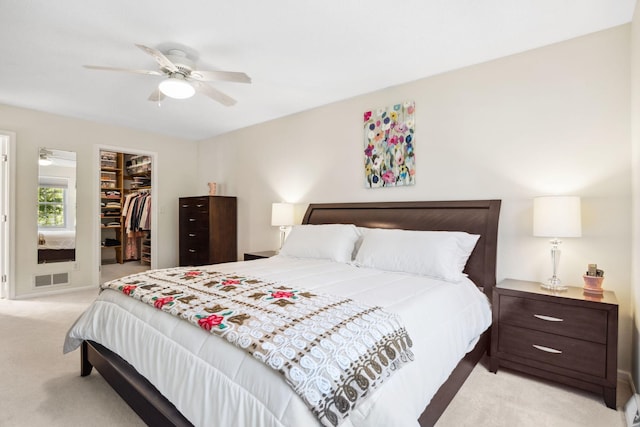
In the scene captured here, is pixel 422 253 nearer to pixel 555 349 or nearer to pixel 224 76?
pixel 555 349

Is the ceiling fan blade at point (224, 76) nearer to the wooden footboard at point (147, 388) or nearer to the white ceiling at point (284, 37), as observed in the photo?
the white ceiling at point (284, 37)

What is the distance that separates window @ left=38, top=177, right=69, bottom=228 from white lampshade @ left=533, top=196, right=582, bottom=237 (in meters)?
5.43

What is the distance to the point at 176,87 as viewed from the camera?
2496mm

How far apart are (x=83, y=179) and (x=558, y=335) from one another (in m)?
5.59

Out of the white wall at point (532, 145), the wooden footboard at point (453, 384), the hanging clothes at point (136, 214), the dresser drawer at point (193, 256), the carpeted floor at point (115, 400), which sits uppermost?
the white wall at point (532, 145)

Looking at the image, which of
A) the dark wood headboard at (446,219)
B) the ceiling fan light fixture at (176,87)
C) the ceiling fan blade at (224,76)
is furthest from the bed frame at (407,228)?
the ceiling fan light fixture at (176,87)

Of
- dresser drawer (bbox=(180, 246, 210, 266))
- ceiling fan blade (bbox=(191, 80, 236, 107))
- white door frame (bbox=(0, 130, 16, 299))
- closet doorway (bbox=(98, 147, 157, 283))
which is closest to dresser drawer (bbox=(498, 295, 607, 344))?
ceiling fan blade (bbox=(191, 80, 236, 107))

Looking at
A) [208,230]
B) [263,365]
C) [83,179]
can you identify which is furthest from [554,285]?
[83,179]

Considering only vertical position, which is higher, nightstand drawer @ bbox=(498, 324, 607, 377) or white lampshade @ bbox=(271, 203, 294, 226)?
white lampshade @ bbox=(271, 203, 294, 226)

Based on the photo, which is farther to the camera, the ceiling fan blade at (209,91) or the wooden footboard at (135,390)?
the ceiling fan blade at (209,91)

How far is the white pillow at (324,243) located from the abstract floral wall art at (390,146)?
0.63 m

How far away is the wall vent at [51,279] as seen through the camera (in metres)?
4.19

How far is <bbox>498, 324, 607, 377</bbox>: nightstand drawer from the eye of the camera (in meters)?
1.90

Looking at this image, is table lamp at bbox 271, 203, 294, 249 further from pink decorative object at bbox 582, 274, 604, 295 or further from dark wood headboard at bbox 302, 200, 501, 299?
pink decorative object at bbox 582, 274, 604, 295
